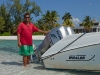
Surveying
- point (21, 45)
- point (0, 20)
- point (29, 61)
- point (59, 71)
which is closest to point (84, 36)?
point (59, 71)

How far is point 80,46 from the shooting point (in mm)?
4793

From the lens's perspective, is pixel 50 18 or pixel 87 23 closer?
pixel 50 18

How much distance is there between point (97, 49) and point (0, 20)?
43213mm

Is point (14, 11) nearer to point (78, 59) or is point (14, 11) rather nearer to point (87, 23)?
point (87, 23)

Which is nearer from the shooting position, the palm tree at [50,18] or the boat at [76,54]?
the boat at [76,54]

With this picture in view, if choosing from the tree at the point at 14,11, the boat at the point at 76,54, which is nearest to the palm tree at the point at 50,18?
the tree at the point at 14,11

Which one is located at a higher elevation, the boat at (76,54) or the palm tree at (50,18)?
the palm tree at (50,18)

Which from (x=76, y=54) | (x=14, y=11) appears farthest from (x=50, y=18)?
(x=76, y=54)

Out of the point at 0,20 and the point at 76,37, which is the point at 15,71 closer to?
the point at 76,37

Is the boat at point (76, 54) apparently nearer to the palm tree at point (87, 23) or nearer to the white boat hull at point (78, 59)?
the white boat hull at point (78, 59)

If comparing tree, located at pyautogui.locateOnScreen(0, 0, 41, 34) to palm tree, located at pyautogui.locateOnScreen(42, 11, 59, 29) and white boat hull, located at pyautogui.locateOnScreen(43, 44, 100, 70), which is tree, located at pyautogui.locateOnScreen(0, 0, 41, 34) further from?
white boat hull, located at pyautogui.locateOnScreen(43, 44, 100, 70)

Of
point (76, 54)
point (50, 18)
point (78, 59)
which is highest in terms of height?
point (50, 18)

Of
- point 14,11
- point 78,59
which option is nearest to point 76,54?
point 78,59

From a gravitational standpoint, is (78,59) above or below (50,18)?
below
